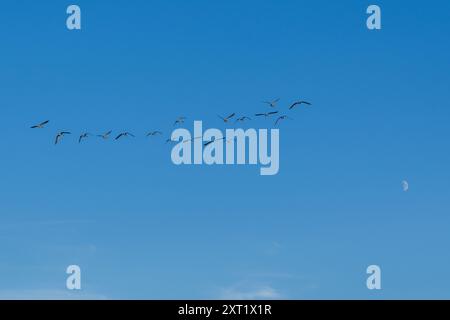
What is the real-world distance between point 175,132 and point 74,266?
8.16 m

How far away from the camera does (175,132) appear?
141 feet
